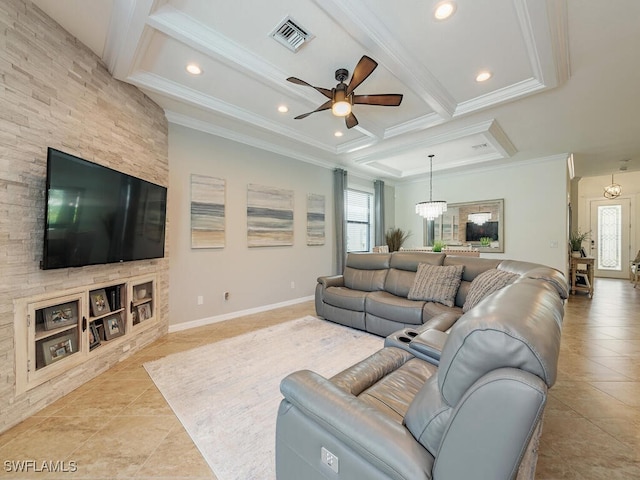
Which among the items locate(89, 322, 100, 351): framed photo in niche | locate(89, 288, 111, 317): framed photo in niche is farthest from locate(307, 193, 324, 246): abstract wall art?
locate(89, 322, 100, 351): framed photo in niche

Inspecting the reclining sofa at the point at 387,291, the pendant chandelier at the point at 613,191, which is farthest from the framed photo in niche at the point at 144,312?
the pendant chandelier at the point at 613,191

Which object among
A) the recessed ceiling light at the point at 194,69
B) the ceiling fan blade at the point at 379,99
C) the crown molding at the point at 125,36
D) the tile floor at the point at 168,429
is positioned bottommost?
the tile floor at the point at 168,429

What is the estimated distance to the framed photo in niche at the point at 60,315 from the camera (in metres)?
2.07

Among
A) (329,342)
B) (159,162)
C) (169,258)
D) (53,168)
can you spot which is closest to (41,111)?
(53,168)

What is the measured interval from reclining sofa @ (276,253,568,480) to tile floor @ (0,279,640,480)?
876 mm

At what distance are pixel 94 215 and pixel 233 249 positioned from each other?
196 centimetres

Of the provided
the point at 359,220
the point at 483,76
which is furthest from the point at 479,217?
the point at 483,76

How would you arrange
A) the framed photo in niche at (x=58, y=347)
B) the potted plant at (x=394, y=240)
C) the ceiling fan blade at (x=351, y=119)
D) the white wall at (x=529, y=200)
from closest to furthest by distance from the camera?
1. the framed photo in niche at (x=58, y=347)
2. the ceiling fan blade at (x=351, y=119)
3. the white wall at (x=529, y=200)
4. the potted plant at (x=394, y=240)

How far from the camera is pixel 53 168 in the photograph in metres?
1.93

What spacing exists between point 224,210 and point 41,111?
215 centimetres

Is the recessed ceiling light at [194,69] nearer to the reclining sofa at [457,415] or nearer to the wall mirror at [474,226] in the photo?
the reclining sofa at [457,415]

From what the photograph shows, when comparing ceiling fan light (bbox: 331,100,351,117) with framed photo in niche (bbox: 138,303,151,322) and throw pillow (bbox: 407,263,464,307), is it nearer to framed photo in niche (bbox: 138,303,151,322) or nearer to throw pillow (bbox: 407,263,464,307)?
throw pillow (bbox: 407,263,464,307)

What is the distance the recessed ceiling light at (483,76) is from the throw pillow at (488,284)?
1.98m

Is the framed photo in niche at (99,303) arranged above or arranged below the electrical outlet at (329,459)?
above
